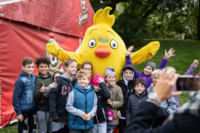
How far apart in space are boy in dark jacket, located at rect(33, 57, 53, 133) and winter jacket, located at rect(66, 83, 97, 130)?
612mm

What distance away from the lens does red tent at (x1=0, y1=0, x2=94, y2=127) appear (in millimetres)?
4379

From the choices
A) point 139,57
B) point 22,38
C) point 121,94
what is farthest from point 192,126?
point 22,38

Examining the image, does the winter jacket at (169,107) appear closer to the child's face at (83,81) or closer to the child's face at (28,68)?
the child's face at (83,81)

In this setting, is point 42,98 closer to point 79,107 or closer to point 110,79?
point 79,107

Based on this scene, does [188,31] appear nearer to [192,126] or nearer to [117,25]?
[117,25]

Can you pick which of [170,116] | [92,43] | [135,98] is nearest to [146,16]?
[92,43]

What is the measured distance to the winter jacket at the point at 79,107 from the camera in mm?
2895

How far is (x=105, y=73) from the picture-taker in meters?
3.56

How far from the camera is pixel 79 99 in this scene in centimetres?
294

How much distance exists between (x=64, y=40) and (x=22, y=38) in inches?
76.5

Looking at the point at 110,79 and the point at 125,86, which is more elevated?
the point at 110,79

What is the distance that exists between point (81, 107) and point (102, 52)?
116 centimetres

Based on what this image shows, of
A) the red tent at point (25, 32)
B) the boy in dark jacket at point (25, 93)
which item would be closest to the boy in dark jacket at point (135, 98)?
the boy in dark jacket at point (25, 93)

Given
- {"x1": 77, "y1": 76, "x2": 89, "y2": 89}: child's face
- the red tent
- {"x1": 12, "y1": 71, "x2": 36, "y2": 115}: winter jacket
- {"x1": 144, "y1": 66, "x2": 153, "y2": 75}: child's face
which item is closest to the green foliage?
the red tent
